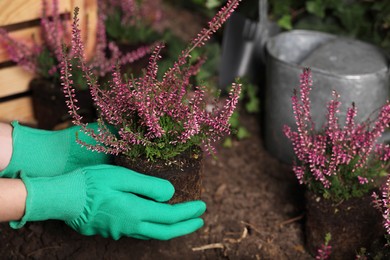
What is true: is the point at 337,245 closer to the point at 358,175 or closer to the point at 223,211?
the point at 358,175

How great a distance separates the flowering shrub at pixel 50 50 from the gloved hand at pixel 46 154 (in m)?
0.58

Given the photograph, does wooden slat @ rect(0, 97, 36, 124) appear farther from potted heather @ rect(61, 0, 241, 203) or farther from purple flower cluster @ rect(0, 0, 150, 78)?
potted heather @ rect(61, 0, 241, 203)

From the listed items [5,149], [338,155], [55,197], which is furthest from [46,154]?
[338,155]

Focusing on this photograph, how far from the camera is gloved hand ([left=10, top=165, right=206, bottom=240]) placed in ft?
5.85

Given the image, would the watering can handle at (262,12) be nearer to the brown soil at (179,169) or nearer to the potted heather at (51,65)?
the potted heather at (51,65)

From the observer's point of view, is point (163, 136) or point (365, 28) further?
point (365, 28)

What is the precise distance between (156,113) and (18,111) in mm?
1174

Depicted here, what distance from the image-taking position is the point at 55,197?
5.84ft

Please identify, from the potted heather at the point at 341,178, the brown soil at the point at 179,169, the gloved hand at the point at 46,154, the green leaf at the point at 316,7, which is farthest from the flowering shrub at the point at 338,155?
the green leaf at the point at 316,7

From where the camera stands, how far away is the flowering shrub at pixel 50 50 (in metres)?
2.61

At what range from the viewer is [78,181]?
181 cm

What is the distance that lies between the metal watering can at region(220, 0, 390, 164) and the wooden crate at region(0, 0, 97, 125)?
0.79m

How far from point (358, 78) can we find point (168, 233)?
107 centimetres

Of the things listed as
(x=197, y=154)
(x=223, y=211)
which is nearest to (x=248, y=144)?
(x=223, y=211)
